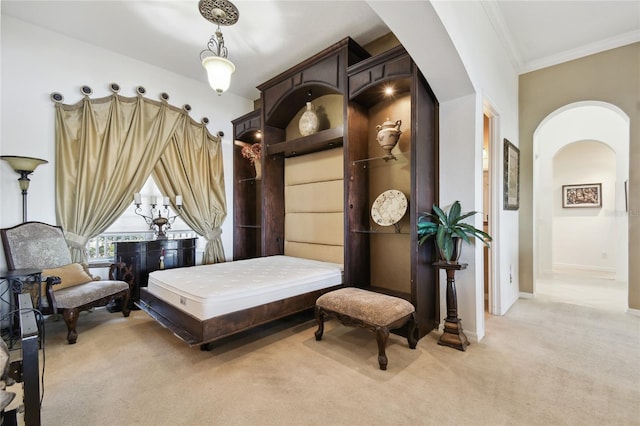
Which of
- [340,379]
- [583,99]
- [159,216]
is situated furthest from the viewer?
[159,216]

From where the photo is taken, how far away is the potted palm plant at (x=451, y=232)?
2.43 m

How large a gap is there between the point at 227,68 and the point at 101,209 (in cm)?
245

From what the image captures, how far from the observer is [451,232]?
2.46 metres

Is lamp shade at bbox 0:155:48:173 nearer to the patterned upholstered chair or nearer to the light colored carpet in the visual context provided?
the patterned upholstered chair

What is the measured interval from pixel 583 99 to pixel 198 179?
5451mm

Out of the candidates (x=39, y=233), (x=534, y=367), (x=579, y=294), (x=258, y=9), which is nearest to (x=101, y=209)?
(x=39, y=233)

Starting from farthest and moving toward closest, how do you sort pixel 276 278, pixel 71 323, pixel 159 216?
pixel 159 216 → pixel 276 278 → pixel 71 323

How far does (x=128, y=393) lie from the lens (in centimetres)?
179

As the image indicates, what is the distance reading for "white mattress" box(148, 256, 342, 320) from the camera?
219cm

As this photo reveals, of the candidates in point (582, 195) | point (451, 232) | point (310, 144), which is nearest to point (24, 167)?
point (310, 144)

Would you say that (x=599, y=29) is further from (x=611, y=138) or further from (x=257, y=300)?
(x=257, y=300)

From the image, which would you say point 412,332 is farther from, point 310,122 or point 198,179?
point 198,179

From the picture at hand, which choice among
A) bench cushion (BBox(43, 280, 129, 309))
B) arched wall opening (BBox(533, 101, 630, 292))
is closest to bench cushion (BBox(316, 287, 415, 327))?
bench cushion (BBox(43, 280, 129, 309))

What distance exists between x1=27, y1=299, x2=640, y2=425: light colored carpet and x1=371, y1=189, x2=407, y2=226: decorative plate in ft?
3.89
